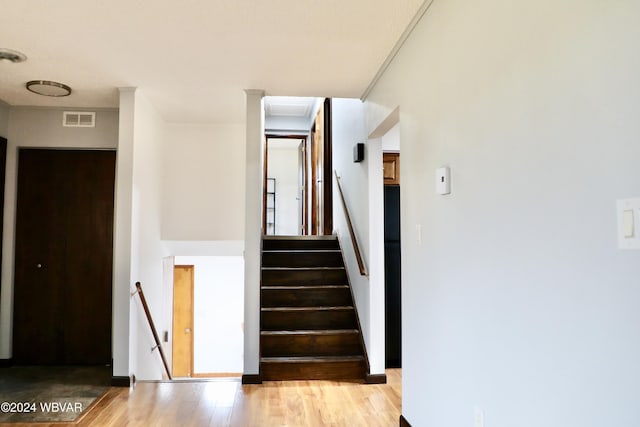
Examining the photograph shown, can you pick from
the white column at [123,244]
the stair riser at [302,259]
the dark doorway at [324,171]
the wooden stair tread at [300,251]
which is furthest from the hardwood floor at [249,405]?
the dark doorway at [324,171]

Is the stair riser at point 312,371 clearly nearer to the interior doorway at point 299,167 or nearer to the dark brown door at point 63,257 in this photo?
the dark brown door at point 63,257

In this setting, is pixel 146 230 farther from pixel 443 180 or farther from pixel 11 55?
pixel 443 180

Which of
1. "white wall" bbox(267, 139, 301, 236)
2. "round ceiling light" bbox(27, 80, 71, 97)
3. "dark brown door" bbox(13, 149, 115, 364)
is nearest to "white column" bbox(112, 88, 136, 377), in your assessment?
"round ceiling light" bbox(27, 80, 71, 97)

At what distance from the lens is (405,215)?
2635 millimetres

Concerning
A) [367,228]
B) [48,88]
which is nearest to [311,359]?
[367,228]

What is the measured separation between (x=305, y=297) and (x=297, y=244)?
894 mm

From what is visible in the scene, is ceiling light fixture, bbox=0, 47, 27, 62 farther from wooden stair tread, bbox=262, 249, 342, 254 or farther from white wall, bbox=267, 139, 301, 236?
white wall, bbox=267, 139, 301, 236

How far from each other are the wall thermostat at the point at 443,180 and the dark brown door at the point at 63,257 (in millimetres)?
3306

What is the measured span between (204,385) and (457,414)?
2199mm

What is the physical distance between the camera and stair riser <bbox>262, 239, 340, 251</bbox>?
4875mm

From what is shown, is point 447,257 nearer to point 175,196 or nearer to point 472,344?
point 472,344

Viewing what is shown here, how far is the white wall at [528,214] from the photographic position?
1.04 m

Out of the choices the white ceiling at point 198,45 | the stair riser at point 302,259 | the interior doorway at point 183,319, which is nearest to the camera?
the white ceiling at point 198,45

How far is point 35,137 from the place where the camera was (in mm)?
4109
